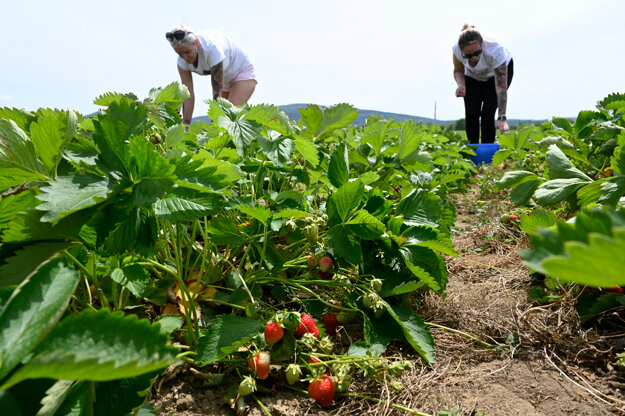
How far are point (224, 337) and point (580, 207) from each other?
160cm

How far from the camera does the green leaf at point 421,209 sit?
150 cm

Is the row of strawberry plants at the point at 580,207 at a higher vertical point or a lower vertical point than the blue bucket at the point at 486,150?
lower

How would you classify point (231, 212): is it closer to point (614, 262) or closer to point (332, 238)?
point (332, 238)

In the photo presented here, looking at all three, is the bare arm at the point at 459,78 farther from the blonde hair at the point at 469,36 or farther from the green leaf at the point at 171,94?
the green leaf at the point at 171,94

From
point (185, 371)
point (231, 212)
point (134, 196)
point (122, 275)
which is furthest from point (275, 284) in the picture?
point (134, 196)

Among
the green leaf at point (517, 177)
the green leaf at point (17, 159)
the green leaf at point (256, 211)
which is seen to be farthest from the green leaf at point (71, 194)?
the green leaf at point (517, 177)

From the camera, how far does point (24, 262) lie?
71cm

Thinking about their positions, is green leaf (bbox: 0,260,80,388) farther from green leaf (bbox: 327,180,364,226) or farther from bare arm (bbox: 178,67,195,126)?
bare arm (bbox: 178,67,195,126)

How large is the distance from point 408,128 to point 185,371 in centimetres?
143

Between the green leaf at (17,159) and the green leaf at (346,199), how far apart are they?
0.79m

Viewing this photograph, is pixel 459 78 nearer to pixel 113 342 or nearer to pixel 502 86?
pixel 502 86

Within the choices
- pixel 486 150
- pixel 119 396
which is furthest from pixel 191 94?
pixel 119 396

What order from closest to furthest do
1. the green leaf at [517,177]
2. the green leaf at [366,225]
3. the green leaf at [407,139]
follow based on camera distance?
the green leaf at [366,225] < the green leaf at [517,177] < the green leaf at [407,139]

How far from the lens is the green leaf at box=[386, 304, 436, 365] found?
1212 mm
